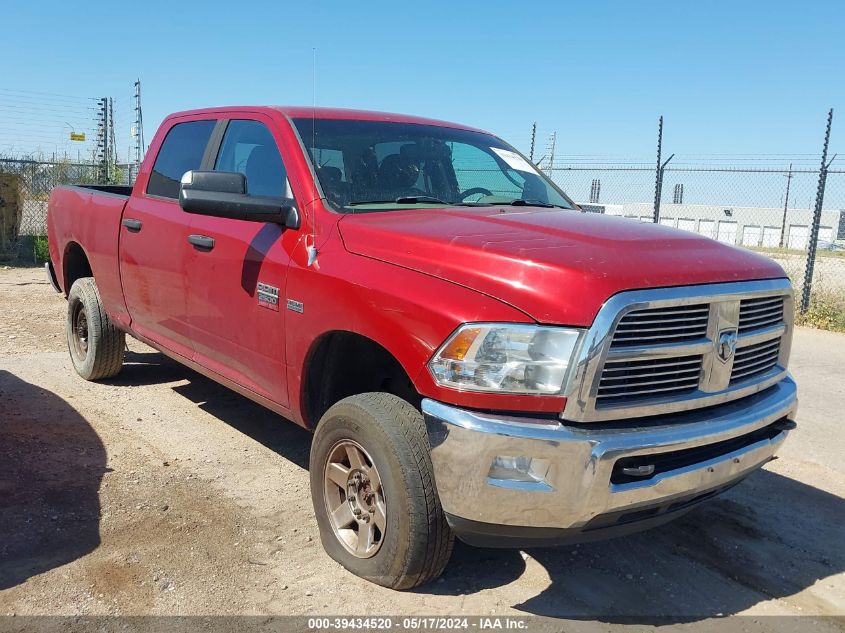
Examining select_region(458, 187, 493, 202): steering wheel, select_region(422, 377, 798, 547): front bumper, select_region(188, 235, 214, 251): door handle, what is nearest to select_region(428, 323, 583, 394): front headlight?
select_region(422, 377, 798, 547): front bumper

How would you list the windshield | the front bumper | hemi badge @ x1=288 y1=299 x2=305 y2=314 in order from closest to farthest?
1. the front bumper
2. hemi badge @ x1=288 y1=299 x2=305 y2=314
3. the windshield

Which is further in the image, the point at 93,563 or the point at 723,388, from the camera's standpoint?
the point at 93,563

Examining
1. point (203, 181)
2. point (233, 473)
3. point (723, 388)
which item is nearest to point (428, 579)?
point (723, 388)

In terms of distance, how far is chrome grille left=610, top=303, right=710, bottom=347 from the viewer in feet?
8.35

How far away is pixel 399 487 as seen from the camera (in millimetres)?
2756

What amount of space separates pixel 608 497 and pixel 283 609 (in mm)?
1347

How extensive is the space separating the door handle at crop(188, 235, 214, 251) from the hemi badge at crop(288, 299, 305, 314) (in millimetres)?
847

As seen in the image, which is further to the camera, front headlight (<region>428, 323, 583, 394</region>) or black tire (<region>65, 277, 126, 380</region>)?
black tire (<region>65, 277, 126, 380</region>)

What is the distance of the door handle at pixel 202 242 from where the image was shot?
13.1ft

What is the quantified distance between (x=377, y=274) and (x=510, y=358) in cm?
71

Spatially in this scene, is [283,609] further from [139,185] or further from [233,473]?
[139,185]

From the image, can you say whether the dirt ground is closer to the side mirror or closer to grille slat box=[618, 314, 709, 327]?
grille slat box=[618, 314, 709, 327]

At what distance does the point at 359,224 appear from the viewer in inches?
127

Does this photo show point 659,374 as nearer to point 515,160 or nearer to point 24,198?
point 515,160
